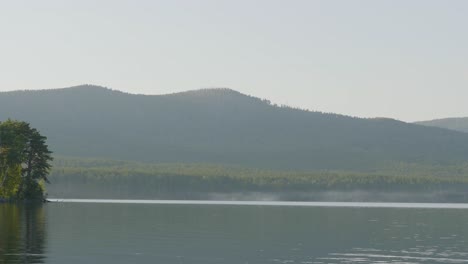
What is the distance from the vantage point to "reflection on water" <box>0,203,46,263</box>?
54.9m

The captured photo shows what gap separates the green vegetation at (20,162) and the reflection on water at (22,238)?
38.3m

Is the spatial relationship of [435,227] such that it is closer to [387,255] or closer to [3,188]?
[387,255]

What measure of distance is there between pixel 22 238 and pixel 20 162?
72303 mm

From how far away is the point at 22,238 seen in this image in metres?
67.8

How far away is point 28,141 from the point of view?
144 meters

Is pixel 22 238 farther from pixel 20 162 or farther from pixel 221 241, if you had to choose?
pixel 20 162

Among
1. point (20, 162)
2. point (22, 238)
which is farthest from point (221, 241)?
point (20, 162)

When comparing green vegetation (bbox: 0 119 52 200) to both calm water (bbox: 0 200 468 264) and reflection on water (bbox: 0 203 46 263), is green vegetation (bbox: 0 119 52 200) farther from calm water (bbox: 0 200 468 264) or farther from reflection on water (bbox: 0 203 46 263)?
calm water (bbox: 0 200 468 264)

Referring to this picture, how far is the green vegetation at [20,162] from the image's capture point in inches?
5394

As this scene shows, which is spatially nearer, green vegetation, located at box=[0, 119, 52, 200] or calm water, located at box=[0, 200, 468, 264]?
calm water, located at box=[0, 200, 468, 264]

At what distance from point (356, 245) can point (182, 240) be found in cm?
1286

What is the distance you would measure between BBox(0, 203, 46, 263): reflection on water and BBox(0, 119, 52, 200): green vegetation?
3832cm

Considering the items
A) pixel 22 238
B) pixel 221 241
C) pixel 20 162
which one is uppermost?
pixel 20 162

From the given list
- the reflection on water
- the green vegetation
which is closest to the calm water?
the reflection on water
